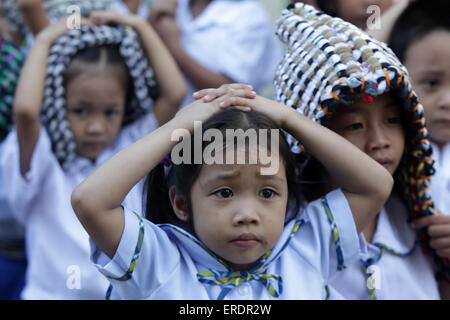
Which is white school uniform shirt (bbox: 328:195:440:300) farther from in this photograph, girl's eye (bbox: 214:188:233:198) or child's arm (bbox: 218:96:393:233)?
girl's eye (bbox: 214:188:233:198)

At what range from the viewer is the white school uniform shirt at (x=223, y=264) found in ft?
3.73

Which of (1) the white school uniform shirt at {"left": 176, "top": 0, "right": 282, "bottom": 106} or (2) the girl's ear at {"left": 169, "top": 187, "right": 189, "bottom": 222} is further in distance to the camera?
(1) the white school uniform shirt at {"left": 176, "top": 0, "right": 282, "bottom": 106}

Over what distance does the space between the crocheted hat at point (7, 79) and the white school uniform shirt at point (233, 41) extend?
63 centimetres

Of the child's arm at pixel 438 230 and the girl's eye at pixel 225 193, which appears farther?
the child's arm at pixel 438 230

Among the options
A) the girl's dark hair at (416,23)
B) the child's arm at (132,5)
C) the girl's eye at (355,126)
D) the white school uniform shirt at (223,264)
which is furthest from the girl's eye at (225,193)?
the child's arm at (132,5)

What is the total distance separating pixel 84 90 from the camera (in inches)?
70.9

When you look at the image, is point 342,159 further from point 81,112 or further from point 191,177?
point 81,112

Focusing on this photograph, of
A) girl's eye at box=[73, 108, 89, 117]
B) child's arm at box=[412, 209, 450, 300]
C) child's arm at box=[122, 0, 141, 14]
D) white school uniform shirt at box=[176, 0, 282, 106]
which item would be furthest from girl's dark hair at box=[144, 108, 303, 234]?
child's arm at box=[122, 0, 141, 14]

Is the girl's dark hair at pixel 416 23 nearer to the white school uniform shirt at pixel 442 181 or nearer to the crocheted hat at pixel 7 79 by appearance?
the white school uniform shirt at pixel 442 181

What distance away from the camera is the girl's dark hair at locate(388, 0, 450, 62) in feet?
5.09

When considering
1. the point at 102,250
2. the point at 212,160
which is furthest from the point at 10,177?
the point at 212,160

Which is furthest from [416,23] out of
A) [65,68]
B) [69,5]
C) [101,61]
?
[69,5]

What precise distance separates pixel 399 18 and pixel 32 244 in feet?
4.45
